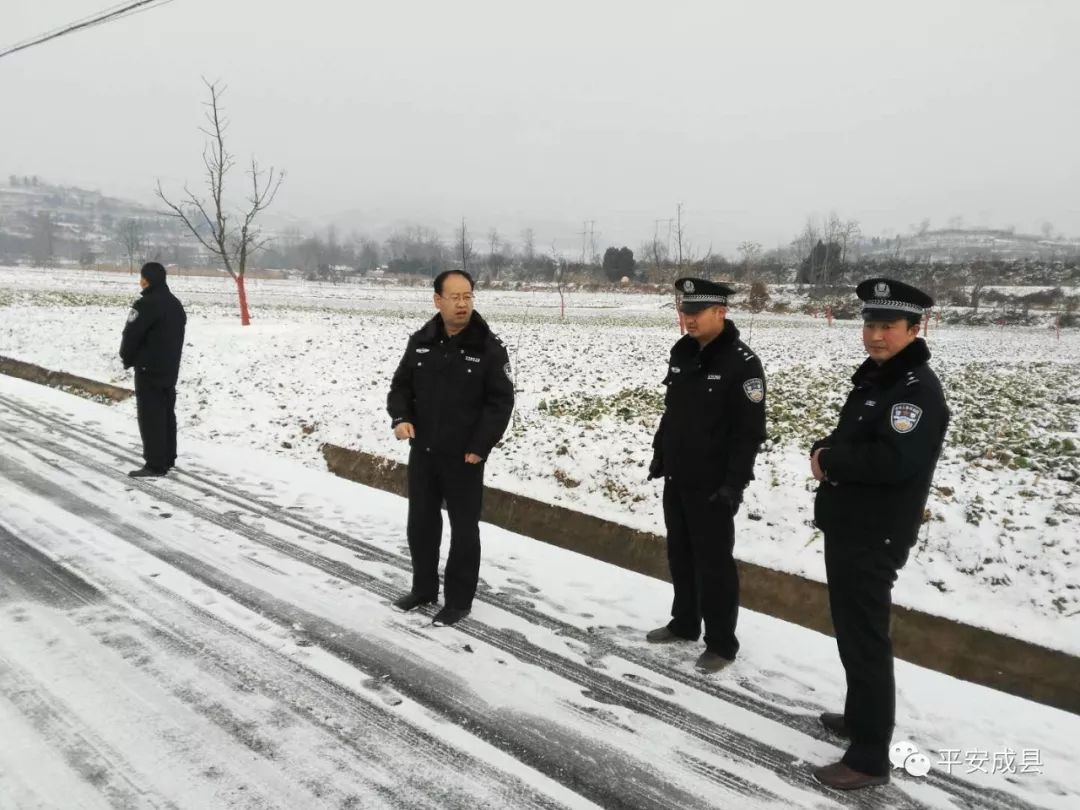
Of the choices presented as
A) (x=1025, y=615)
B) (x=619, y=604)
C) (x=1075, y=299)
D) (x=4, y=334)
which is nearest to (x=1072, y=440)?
(x=1025, y=615)

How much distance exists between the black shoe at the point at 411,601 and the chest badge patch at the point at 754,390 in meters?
2.52

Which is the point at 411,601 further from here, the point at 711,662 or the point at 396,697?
the point at 711,662

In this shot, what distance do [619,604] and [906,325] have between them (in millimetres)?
2795

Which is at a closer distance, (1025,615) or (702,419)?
(702,419)

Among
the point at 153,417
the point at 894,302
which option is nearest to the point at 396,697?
the point at 894,302

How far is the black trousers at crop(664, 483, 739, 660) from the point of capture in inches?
155

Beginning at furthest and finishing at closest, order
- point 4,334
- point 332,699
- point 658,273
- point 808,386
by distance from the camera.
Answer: point 658,273 < point 4,334 < point 808,386 < point 332,699

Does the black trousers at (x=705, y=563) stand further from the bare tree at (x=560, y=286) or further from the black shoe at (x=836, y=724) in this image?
the bare tree at (x=560, y=286)

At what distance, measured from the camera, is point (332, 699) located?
347 cm

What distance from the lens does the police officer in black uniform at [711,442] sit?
378cm

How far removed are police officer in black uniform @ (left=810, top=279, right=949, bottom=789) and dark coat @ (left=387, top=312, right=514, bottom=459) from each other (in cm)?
200

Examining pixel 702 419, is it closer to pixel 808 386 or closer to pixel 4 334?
pixel 808 386

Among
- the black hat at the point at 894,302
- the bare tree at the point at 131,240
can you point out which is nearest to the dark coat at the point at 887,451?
the black hat at the point at 894,302

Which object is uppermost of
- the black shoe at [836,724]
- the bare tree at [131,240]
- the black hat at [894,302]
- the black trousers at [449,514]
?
the bare tree at [131,240]
